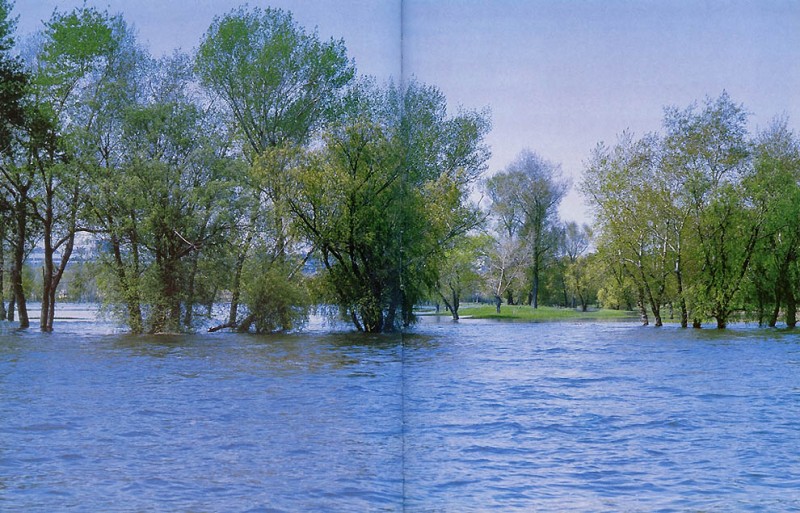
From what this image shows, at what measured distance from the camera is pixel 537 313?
5.26 metres

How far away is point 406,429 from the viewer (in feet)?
13.6

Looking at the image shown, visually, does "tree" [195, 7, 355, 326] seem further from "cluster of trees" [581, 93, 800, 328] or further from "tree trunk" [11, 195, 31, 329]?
"cluster of trees" [581, 93, 800, 328]

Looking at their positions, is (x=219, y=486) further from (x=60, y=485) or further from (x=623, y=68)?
(x=623, y=68)

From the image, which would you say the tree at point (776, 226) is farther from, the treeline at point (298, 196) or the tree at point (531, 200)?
the tree at point (531, 200)

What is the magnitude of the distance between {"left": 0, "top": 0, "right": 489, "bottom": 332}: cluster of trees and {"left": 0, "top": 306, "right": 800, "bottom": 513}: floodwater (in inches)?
10.7

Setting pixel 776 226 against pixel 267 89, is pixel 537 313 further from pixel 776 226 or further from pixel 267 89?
pixel 267 89

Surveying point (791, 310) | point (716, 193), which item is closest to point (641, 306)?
point (716, 193)

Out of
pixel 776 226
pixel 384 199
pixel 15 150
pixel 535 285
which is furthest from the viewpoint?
pixel 535 285

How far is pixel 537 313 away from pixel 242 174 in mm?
2159

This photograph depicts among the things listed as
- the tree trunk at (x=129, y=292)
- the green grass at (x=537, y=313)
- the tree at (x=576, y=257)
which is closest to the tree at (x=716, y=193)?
the green grass at (x=537, y=313)

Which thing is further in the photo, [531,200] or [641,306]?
[641,306]

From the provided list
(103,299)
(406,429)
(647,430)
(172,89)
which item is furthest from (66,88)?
(647,430)

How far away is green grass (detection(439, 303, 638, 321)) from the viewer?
4688 millimetres

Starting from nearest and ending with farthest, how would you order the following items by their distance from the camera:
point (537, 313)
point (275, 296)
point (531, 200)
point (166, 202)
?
point (275, 296)
point (166, 202)
point (531, 200)
point (537, 313)
